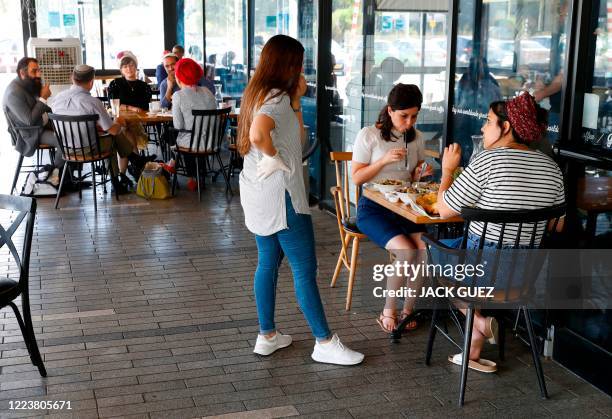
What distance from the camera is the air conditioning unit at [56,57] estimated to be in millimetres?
10000

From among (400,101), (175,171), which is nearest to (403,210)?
(400,101)

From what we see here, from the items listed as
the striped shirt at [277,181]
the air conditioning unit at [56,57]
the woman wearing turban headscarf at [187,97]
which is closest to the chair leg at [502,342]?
the striped shirt at [277,181]

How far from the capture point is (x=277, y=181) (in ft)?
11.7

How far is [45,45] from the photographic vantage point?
33.3 feet

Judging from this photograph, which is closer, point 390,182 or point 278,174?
point 278,174

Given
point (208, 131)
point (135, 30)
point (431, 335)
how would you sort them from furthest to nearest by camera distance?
point (135, 30), point (208, 131), point (431, 335)

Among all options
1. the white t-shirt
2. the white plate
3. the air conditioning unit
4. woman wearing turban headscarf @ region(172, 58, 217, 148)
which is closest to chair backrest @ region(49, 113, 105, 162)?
woman wearing turban headscarf @ region(172, 58, 217, 148)

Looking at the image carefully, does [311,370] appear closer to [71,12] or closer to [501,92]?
[501,92]

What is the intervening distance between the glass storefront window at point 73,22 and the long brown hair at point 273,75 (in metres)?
10.6

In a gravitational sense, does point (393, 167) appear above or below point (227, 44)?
below

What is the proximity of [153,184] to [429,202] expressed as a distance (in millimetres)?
4351

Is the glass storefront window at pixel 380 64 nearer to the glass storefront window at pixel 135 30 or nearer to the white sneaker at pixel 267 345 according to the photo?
the white sneaker at pixel 267 345

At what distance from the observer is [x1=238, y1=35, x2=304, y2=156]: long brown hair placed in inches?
137

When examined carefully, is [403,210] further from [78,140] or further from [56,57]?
[56,57]
